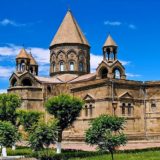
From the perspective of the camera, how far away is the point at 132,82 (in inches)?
1860

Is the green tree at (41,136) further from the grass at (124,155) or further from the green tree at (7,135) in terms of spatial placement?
the green tree at (7,135)

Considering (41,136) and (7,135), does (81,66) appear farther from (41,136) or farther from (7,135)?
(41,136)

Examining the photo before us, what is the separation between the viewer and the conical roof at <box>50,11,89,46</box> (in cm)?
5909

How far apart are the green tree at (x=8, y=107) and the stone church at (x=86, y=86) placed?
9982 mm

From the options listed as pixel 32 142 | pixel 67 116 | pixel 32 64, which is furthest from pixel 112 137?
pixel 32 64

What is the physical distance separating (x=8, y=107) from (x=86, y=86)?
12.0 metres

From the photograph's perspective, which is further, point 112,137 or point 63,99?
point 63,99

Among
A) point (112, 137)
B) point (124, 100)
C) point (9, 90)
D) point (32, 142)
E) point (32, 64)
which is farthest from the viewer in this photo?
point (32, 64)

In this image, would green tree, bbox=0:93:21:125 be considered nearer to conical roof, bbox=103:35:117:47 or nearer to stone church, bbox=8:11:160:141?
stone church, bbox=8:11:160:141

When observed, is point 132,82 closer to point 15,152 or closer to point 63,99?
point 63,99

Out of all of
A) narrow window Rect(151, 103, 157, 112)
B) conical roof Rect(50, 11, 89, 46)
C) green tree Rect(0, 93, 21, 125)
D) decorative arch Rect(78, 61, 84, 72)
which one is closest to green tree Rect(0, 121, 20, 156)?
green tree Rect(0, 93, 21, 125)

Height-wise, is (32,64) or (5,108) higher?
(32,64)

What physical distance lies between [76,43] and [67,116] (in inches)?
990

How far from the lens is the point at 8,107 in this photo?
40500mm
